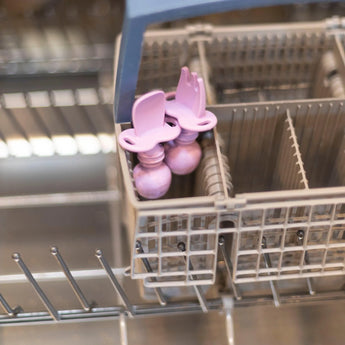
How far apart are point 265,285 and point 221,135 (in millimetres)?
237

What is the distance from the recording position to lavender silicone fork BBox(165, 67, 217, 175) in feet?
2.16

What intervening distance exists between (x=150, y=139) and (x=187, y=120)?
57 mm

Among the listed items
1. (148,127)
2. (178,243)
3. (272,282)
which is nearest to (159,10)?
(148,127)

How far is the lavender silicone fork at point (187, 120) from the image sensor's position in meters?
0.66

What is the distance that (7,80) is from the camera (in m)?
1.06

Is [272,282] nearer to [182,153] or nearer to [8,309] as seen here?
[182,153]

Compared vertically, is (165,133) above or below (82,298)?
above

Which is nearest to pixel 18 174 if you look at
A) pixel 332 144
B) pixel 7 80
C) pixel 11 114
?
pixel 11 114

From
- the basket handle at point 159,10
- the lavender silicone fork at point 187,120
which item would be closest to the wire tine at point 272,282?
the lavender silicone fork at point 187,120

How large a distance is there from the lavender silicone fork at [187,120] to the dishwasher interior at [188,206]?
1.2 inches

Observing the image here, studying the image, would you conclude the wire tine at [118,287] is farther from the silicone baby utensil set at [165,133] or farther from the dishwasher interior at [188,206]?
the silicone baby utensil set at [165,133]

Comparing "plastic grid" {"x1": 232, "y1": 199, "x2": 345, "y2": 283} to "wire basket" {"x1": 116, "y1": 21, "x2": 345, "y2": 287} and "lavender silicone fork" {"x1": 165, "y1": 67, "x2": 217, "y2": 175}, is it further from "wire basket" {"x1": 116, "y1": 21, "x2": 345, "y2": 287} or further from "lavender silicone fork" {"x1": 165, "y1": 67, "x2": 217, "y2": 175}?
"lavender silicone fork" {"x1": 165, "y1": 67, "x2": 217, "y2": 175}

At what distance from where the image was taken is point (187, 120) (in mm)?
662

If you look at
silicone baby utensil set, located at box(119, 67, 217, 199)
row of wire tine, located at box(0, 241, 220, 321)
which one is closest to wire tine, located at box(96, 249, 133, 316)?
row of wire tine, located at box(0, 241, 220, 321)
